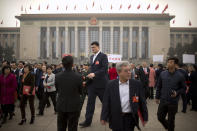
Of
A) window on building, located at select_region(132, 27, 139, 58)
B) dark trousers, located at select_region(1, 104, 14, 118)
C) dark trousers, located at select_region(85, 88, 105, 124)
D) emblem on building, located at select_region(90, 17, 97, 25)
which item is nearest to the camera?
dark trousers, located at select_region(85, 88, 105, 124)

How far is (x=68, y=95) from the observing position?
348cm

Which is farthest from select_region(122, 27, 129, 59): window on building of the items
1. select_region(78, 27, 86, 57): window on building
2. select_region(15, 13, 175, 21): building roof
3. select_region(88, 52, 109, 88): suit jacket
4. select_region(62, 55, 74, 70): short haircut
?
select_region(62, 55, 74, 70): short haircut

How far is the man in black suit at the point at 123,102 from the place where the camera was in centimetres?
292

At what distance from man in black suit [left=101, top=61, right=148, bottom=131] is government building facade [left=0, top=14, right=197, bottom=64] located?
53.5 m

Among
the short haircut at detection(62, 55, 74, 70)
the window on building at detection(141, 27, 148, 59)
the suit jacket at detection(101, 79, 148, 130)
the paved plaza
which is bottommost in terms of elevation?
the paved plaza

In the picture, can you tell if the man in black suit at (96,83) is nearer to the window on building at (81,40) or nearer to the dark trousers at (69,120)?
the dark trousers at (69,120)

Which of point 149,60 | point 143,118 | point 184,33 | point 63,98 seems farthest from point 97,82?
point 184,33

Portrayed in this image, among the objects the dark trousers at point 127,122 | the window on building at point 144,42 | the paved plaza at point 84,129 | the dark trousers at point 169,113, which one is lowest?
the paved plaza at point 84,129

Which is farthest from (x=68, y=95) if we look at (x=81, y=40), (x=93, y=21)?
(x=81, y=40)

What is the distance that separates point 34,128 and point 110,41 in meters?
56.5

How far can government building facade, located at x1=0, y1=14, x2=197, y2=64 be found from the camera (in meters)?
58.2

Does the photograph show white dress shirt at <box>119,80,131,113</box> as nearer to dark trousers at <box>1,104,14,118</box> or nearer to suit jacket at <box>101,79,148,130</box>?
suit jacket at <box>101,79,148,130</box>

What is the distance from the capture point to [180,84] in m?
4.35

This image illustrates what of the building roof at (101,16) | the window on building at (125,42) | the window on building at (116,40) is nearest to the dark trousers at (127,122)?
the building roof at (101,16)
